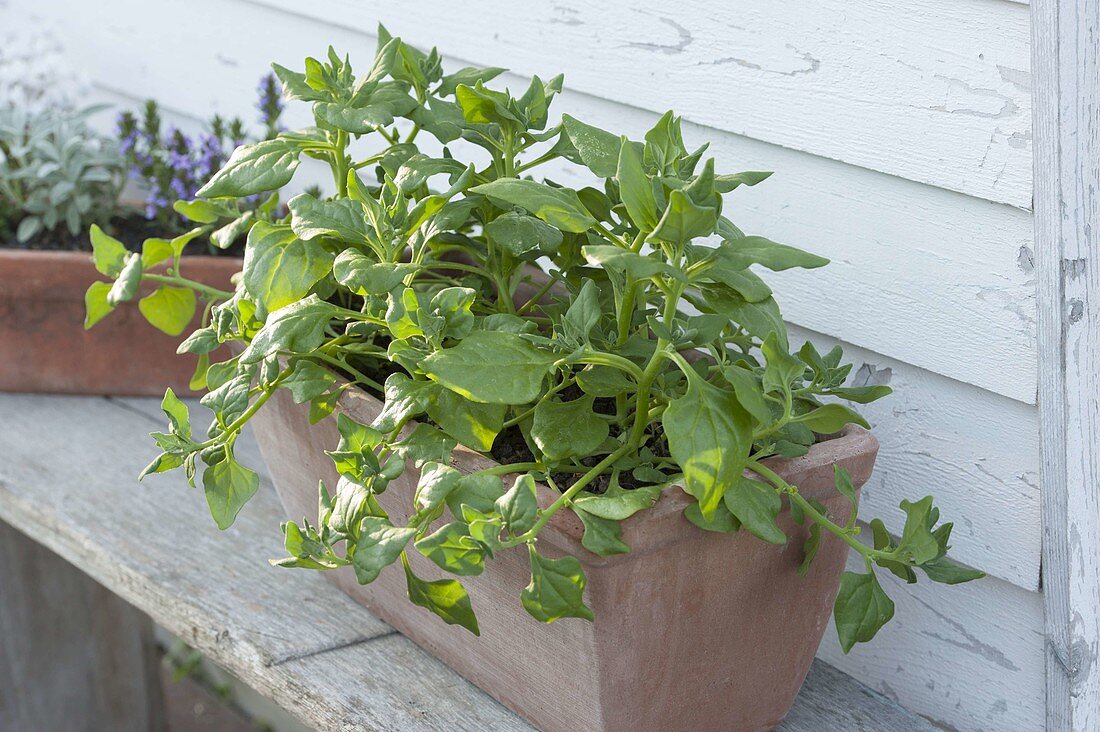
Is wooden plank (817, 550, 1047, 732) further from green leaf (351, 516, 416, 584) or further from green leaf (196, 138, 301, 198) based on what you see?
green leaf (196, 138, 301, 198)

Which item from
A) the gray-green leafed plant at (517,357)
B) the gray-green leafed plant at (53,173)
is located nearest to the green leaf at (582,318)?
the gray-green leafed plant at (517,357)

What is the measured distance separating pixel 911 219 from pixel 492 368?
1.45ft

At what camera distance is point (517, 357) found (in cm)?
75

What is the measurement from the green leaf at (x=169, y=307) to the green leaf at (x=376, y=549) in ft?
1.36

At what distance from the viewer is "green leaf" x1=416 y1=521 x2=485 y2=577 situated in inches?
28.0

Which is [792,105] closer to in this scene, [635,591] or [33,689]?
[635,591]

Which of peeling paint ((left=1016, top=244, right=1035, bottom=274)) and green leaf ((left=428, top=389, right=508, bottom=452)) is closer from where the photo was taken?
green leaf ((left=428, top=389, right=508, bottom=452))

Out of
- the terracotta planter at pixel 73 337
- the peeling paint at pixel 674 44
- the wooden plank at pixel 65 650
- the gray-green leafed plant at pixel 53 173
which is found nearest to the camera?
the peeling paint at pixel 674 44

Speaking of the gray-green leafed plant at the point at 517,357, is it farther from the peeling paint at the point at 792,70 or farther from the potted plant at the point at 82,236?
the potted plant at the point at 82,236

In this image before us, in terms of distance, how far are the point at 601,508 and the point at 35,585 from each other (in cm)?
138

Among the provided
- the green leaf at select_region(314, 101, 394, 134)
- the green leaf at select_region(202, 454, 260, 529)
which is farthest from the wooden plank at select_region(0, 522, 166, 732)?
the green leaf at select_region(314, 101, 394, 134)

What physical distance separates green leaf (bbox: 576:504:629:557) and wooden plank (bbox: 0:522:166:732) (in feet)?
4.28

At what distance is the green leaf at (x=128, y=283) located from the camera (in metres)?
0.99

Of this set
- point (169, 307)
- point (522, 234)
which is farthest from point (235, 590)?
point (522, 234)
